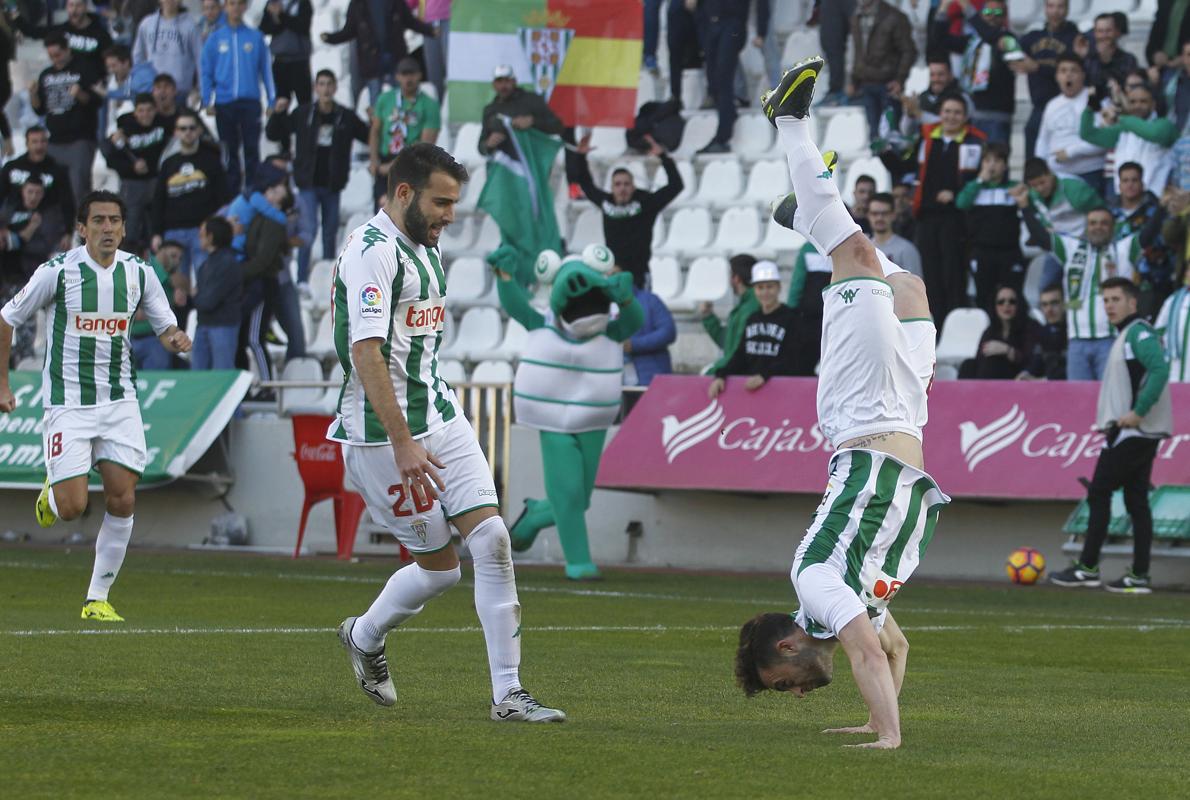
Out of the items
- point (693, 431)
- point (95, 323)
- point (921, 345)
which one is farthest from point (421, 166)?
point (693, 431)

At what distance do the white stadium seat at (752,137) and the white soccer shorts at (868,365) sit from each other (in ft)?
53.3

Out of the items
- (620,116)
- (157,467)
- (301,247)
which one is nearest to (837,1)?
(620,116)

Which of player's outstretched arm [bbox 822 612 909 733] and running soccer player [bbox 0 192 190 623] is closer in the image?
player's outstretched arm [bbox 822 612 909 733]

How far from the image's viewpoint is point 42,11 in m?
28.8

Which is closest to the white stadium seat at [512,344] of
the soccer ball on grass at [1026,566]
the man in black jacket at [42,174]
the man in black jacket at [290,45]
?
the man in black jacket at [290,45]

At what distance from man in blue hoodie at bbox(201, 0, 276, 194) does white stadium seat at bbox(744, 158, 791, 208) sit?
5.69 meters

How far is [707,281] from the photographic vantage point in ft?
70.9

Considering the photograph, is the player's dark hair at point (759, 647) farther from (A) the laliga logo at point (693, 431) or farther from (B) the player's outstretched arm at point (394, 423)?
(A) the laliga logo at point (693, 431)

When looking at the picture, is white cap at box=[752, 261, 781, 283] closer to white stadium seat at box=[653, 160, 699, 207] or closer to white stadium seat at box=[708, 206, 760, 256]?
white stadium seat at box=[708, 206, 760, 256]

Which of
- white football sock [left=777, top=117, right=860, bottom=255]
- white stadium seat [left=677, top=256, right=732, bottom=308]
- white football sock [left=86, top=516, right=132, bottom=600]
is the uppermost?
white football sock [left=777, top=117, right=860, bottom=255]

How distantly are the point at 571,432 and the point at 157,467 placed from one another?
17.0ft

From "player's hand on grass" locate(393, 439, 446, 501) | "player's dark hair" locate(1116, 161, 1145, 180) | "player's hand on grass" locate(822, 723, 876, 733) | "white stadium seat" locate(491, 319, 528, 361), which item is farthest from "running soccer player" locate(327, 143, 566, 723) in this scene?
"white stadium seat" locate(491, 319, 528, 361)

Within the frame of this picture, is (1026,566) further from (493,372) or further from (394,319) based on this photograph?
(394,319)

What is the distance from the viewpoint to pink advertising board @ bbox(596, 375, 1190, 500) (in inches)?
644
